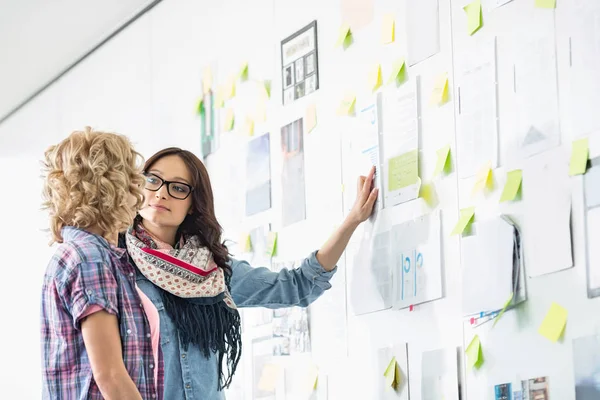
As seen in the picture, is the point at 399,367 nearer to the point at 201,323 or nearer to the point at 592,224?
the point at 201,323

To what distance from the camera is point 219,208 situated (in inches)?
124

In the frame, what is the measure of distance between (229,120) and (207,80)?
25cm

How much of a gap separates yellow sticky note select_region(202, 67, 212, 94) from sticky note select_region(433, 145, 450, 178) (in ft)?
4.18

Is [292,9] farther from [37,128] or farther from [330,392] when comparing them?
[37,128]

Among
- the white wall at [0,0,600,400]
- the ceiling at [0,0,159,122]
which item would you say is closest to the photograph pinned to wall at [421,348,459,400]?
the white wall at [0,0,600,400]

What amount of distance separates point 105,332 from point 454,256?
2.50ft

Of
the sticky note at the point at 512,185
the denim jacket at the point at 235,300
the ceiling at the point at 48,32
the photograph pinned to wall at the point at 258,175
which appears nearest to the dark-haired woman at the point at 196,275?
the denim jacket at the point at 235,300

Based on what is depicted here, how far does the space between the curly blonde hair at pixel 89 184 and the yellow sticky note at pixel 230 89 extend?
1.15m

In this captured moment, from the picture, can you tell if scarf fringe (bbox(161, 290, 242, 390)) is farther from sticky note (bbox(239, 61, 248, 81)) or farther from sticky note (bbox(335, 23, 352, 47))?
sticky note (bbox(239, 61, 248, 81))

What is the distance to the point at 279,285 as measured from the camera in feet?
8.27

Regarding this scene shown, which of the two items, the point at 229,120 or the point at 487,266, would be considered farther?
the point at 229,120

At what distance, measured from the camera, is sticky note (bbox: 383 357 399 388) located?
2.26 m

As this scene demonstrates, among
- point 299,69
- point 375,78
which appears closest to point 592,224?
point 375,78

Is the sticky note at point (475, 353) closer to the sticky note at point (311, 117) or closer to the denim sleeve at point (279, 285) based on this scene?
the denim sleeve at point (279, 285)
